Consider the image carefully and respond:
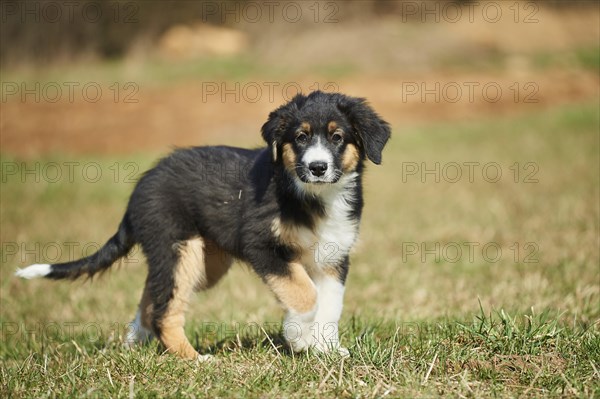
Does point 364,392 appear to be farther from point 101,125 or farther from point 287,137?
point 101,125

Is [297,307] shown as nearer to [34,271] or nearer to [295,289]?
[295,289]

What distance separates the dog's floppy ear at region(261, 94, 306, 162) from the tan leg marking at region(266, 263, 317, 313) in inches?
29.6

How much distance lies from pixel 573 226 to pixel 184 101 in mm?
15610

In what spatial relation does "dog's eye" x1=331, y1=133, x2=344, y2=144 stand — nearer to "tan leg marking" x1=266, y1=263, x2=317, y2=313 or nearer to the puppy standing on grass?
the puppy standing on grass

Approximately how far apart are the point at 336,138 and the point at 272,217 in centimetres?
65

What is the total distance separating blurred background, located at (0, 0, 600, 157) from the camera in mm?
21141

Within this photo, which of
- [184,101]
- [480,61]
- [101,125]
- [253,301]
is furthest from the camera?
[480,61]

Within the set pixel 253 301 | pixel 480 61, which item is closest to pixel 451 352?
pixel 253 301

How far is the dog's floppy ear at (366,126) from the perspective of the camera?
4582 mm

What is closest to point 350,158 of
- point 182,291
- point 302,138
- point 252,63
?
point 302,138

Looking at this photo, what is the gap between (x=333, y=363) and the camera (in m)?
3.79

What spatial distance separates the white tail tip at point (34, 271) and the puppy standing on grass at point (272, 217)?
0.01 m

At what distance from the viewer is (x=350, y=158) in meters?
4.62

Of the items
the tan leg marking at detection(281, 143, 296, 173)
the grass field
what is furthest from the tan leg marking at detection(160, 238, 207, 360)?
the tan leg marking at detection(281, 143, 296, 173)
